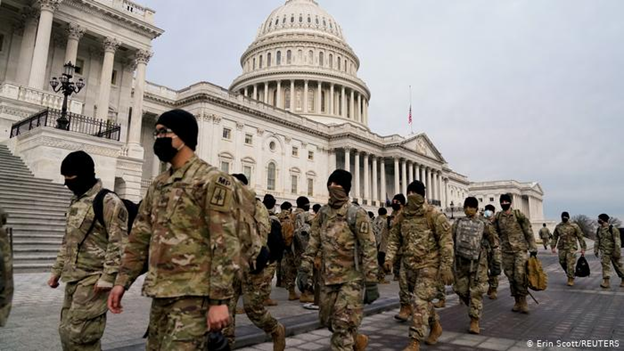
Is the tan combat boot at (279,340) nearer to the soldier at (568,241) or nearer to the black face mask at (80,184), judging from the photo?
the black face mask at (80,184)

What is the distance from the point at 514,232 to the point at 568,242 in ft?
19.5

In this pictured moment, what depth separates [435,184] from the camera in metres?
67.7

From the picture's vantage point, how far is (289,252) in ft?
34.6

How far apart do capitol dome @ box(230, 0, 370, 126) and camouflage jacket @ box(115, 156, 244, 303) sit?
59591mm

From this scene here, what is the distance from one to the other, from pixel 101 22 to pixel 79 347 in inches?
1087

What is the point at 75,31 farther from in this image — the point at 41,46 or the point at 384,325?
the point at 384,325

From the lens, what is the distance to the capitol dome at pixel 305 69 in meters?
64.3

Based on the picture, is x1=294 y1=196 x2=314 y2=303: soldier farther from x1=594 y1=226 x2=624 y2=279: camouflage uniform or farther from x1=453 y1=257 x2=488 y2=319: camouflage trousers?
x1=594 y1=226 x2=624 y2=279: camouflage uniform

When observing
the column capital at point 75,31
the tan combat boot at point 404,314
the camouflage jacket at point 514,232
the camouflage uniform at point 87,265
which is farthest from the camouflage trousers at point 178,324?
the column capital at point 75,31

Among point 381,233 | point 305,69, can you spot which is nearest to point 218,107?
point 305,69

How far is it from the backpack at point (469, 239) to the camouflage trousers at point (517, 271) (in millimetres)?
1952

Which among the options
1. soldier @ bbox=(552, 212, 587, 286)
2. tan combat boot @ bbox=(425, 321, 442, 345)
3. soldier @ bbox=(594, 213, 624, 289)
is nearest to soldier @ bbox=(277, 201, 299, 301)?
tan combat boot @ bbox=(425, 321, 442, 345)

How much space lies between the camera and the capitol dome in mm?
64312

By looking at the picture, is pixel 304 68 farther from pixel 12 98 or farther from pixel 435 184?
pixel 12 98
